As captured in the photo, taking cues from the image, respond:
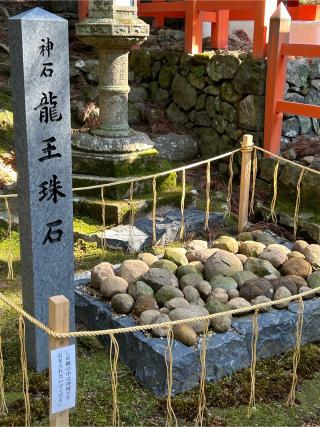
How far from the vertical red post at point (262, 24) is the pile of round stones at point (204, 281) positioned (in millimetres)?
2617

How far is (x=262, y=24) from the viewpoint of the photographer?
6512mm

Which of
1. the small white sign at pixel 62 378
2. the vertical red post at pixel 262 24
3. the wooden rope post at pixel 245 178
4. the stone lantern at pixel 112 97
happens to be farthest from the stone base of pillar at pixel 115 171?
the small white sign at pixel 62 378

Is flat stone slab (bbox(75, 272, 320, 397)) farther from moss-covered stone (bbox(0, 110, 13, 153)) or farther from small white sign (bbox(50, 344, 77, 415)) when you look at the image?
moss-covered stone (bbox(0, 110, 13, 153))

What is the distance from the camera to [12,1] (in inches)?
416

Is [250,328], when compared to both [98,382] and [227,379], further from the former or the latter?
[98,382]

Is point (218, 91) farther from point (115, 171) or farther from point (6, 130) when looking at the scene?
point (6, 130)

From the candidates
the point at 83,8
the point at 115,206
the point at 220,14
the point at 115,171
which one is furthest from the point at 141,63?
the point at 115,206

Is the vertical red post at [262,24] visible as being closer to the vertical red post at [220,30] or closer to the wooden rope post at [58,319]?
the vertical red post at [220,30]

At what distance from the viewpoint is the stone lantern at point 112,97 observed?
18.9 feet

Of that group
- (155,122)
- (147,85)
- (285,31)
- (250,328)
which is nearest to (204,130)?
(155,122)

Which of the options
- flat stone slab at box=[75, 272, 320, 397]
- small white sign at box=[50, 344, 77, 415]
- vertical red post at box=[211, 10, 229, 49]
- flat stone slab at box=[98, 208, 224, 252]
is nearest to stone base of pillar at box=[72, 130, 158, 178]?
flat stone slab at box=[98, 208, 224, 252]

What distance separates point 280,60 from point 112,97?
Result: 6.05 ft

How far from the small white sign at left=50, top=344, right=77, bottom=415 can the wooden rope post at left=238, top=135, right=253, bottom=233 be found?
11.2ft

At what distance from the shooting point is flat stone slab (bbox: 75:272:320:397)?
351cm
